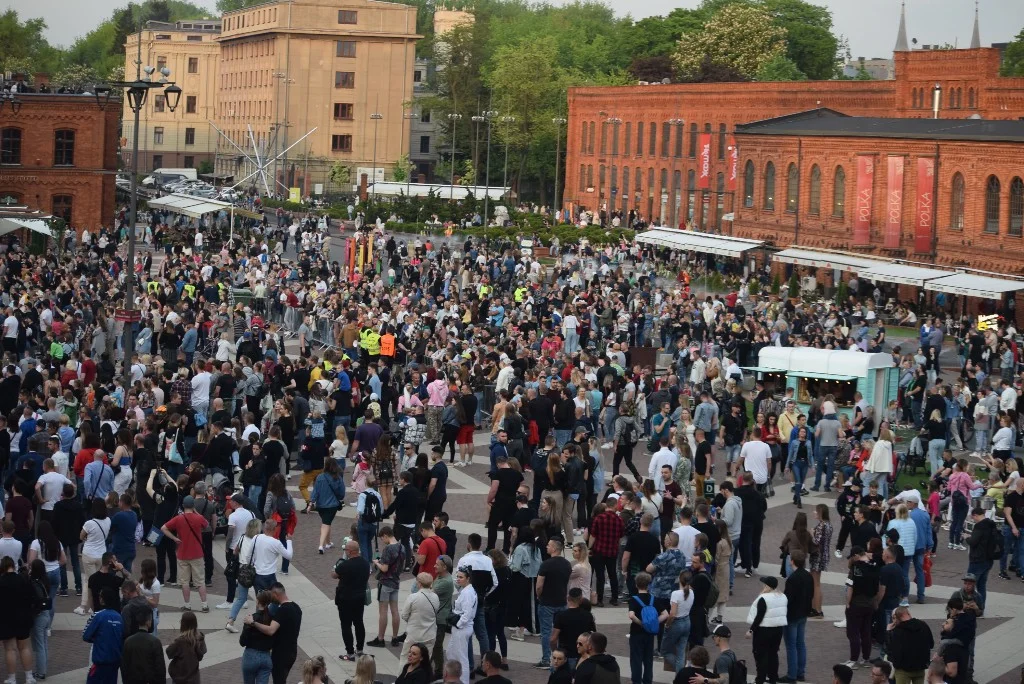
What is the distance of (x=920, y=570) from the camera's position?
1959 cm

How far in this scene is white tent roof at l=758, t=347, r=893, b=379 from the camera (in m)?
29.5

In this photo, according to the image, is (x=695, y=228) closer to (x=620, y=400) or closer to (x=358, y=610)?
(x=620, y=400)

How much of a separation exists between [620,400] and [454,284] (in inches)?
760

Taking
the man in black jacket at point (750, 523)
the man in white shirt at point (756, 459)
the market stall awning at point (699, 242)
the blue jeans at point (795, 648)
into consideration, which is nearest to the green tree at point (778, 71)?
the market stall awning at point (699, 242)

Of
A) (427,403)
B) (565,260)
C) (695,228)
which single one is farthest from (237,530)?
(695,228)

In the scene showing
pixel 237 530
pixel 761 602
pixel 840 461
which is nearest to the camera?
pixel 761 602

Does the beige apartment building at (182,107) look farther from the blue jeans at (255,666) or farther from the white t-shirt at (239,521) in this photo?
the blue jeans at (255,666)

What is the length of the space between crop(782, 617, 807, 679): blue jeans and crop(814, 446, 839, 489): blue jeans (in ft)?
30.2

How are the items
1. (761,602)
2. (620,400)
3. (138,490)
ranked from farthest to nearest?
1. (620,400)
2. (138,490)
3. (761,602)

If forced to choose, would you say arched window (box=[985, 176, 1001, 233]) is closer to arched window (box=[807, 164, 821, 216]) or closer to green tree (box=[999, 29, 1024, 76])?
arched window (box=[807, 164, 821, 216])

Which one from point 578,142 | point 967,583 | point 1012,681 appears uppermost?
point 578,142

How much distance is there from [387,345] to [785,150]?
121ft

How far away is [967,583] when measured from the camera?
631 inches

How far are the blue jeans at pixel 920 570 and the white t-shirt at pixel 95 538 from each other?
30.5 ft
